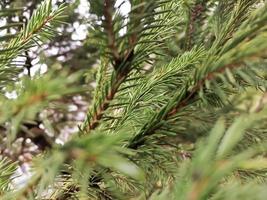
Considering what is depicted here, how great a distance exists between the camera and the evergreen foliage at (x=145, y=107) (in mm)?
321

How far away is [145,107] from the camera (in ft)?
2.25

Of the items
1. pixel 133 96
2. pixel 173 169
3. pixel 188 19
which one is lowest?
pixel 173 169

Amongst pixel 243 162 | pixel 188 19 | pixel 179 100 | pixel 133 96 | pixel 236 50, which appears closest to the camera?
pixel 243 162

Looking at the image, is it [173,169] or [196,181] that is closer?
[196,181]

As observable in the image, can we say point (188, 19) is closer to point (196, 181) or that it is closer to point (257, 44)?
point (257, 44)

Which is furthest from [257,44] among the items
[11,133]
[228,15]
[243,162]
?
[228,15]

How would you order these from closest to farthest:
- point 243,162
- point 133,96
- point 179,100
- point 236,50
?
1. point 243,162
2. point 236,50
3. point 179,100
4. point 133,96

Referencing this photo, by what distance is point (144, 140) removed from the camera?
0.59 meters

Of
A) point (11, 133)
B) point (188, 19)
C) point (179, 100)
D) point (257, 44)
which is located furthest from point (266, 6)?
point (188, 19)

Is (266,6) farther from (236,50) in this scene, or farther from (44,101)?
(44,101)

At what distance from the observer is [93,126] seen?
2.06 feet

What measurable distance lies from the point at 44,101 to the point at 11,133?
5cm

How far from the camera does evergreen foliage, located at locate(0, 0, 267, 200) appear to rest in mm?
321

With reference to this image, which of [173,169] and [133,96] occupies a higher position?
[133,96]
